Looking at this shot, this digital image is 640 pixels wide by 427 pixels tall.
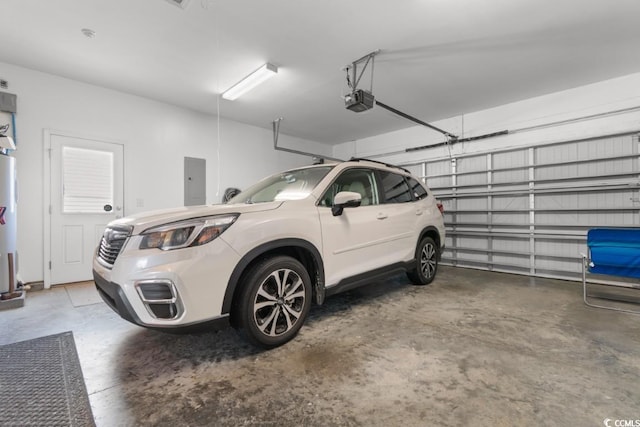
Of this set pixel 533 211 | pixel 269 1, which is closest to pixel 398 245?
pixel 269 1

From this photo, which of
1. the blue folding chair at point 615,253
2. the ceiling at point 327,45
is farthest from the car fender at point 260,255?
the blue folding chair at point 615,253

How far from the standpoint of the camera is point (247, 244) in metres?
1.91

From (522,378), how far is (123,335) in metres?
3.12

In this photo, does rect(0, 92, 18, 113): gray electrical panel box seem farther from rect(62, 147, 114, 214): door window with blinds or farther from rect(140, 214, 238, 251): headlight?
rect(140, 214, 238, 251): headlight

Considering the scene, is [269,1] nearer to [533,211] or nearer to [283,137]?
[283,137]

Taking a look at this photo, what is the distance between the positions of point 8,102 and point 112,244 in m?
3.73

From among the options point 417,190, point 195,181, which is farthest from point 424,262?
point 195,181

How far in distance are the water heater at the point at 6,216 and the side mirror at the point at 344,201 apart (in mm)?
4070

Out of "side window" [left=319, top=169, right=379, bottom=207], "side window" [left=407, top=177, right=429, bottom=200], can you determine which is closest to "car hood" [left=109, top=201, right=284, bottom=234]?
"side window" [left=319, top=169, right=379, bottom=207]

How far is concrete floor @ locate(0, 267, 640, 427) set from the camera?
1.44 meters

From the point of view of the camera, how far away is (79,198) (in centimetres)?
427

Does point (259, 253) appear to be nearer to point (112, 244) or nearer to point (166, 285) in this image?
point (166, 285)

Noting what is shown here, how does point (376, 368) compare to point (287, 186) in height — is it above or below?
below

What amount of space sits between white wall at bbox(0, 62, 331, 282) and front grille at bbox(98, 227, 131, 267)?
316cm
